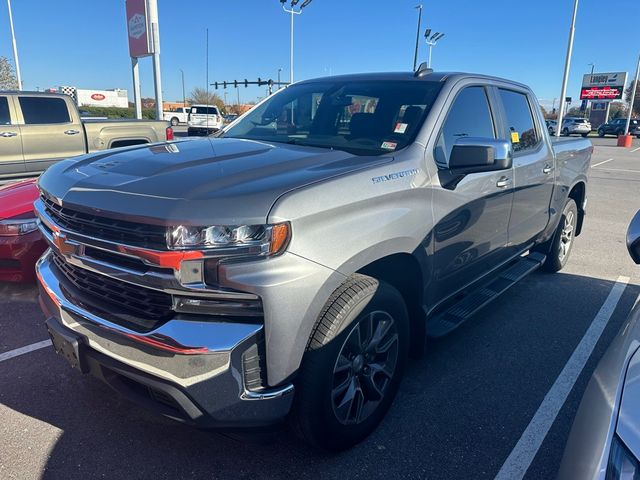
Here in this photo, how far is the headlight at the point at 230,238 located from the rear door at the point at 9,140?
29.3ft

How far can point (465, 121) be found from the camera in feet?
10.9

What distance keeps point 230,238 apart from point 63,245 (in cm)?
97

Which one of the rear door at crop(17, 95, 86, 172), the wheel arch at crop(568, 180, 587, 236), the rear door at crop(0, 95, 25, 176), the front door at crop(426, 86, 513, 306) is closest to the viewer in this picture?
the front door at crop(426, 86, 513, 306)

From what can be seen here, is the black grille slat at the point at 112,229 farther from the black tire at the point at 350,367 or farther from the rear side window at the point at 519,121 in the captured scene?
the rear side window at the point at 519,121

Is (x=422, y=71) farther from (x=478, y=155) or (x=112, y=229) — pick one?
(x=112, y=229)

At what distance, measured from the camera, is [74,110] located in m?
9.77

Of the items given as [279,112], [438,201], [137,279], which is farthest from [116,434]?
[279,112]

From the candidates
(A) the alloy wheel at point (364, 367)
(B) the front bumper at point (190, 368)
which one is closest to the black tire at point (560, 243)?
(A) the alloy wheel at point (364, 367)

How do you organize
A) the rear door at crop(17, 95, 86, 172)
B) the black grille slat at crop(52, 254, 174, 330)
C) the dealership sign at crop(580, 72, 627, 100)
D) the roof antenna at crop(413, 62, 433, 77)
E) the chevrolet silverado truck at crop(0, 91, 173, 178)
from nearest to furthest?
the black grille slat at crop(52, 254, 174, 330)
the roof antenna at crop(413, 62, 433, 77)
the chevrolet silverado truck at crop(0, 91, 173, 178)
the rear door at crop(17, 95, 86, 172)
the dealership sign at crop(580, 72, 627, 100)

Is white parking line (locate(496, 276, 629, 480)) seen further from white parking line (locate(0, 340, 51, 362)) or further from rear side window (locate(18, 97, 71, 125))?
rear side window (locate(18, 97, 71, 125))

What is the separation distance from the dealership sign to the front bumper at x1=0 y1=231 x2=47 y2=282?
65.6 metres

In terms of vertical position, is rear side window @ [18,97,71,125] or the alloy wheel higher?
rear side window @ [18,97,71,125]

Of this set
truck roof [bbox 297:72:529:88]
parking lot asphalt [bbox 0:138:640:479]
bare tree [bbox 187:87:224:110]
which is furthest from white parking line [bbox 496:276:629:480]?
bare tree [bbox 187:87:224:110]

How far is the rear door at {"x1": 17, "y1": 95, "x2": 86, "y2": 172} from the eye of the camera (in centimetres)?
924
